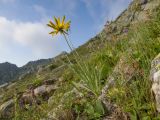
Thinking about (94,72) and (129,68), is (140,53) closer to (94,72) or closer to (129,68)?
(129,68)

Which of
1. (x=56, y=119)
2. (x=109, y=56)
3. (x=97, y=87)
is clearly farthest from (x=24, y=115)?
(x=109, y=56)

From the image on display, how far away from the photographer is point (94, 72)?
8.30 meters

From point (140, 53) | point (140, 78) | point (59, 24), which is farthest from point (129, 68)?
point (59, 24)

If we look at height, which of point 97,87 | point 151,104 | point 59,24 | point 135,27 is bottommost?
point 151,104

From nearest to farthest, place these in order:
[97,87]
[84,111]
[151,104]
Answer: [151,104] < [84,111] < [97,87]

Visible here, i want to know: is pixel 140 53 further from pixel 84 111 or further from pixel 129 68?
pixel 84 111

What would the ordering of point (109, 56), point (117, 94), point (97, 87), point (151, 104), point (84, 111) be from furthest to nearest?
point (109, 56)
point (97, 87)
point (84, 111)
point (117, 94)
point (151, 104)

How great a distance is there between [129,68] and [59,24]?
2107 mm

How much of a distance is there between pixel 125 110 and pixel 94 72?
2474 mm

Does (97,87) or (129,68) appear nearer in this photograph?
(129,68)

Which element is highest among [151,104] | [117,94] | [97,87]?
[97,87]

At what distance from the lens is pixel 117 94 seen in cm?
632

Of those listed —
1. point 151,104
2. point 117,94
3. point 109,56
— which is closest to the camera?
point 151,104

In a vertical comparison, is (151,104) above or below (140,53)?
below
